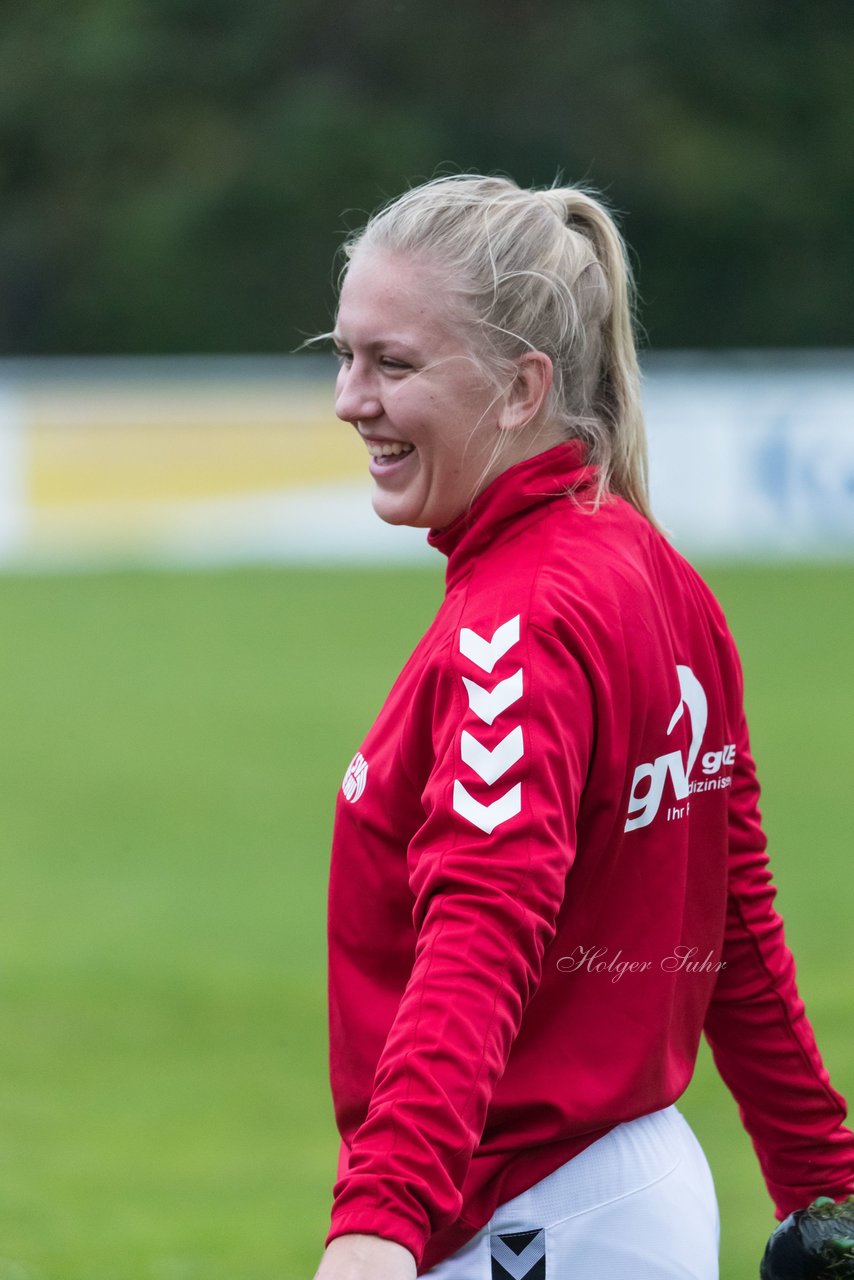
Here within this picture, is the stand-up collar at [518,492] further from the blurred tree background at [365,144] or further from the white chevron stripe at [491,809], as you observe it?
the blurred tree background at [365,144]

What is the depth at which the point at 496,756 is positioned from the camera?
205cm

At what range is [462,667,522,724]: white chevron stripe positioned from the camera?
6.78ft

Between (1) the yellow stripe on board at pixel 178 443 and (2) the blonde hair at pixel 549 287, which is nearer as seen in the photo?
(2) the blonde hair at pixel 549 287

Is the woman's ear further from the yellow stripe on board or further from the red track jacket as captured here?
the yellow stripe on board

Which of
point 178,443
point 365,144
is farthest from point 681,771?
point 365,144

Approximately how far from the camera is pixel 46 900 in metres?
8.76

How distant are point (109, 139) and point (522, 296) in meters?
35.7

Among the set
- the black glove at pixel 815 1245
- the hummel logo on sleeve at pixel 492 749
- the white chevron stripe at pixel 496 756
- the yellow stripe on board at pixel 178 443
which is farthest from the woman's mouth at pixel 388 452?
the yellow stripe on board at pixel 178 443

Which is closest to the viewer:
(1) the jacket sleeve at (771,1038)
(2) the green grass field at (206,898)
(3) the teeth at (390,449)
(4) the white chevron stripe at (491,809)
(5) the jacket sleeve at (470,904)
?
(5) the jacket sleeve at (470,904)

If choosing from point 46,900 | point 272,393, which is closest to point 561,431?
point 46,900

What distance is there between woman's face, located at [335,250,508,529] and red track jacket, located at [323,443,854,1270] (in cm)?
7

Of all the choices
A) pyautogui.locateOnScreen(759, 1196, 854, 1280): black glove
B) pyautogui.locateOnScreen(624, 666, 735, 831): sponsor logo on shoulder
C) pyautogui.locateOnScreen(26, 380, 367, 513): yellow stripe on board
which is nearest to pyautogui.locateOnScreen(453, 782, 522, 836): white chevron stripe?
pyautogui.locateOnScreen(624, 666, 735, 831): sponsor logo on shoulder

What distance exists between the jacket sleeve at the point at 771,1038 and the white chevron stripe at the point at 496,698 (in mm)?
718

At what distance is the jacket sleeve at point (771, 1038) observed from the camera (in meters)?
2.71
